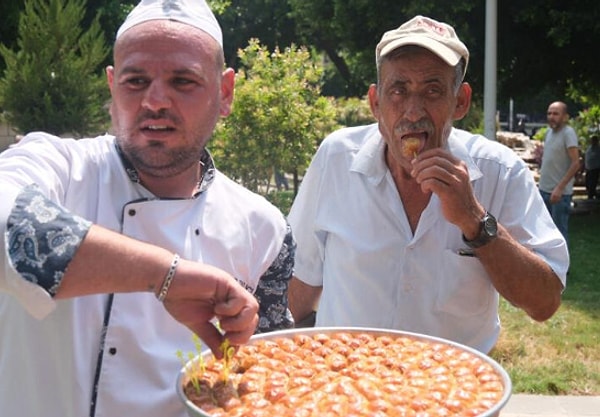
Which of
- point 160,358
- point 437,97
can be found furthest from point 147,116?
point 437,97

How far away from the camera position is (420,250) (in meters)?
2.72

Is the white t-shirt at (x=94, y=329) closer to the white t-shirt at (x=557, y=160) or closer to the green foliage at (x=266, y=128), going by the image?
the green foliage at (x=266, y=128)

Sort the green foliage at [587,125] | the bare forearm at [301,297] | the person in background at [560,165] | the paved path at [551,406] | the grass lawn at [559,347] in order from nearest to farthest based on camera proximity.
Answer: the bare forearm at [301,297], the paved path at [551,406], the grass lawn at [559,347], the person in background at [560,165], the green foliage at [587,125]

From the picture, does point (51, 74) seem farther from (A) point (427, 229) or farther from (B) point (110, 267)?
(B) point (110, 267)

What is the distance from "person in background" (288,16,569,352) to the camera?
8.50 ft

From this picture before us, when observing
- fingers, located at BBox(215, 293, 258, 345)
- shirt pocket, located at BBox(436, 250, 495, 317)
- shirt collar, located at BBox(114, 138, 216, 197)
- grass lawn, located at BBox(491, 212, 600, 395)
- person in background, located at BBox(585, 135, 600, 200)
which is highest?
shirt collar, located at BBox(114, 138, 216, 197)

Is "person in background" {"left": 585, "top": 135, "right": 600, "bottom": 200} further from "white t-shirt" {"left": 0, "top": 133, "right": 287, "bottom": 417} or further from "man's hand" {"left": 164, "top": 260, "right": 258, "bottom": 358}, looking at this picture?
"man's hand" {"left": 164, "top": 260, "right": 258, "bottom": 358}

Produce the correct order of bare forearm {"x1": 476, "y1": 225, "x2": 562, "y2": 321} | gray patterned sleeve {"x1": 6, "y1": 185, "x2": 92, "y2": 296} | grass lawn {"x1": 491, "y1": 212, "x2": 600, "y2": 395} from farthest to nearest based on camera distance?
grass lawn {"x1": 491, "y1": 212, "x2": 600, "y2": 395} → bare forearm {"x1": 476, "y1": 225, "x2": 562, "y2": 321} → gray patterned sleeve {"x1": 6, "y1": 185, "x2": 92, "y2": 296}

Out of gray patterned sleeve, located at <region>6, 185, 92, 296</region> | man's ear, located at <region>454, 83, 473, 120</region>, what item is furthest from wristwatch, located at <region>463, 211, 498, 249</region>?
gray patterned sleeve, located at <region>6, 185, 92, 296</region>

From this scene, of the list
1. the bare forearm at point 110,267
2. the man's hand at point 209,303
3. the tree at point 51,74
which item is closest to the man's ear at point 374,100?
the man's hand at point 209,303

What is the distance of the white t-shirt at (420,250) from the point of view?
2.67 m

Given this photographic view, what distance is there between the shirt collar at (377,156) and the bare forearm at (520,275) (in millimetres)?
424

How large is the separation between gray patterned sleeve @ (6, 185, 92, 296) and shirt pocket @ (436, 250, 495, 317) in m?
1.60

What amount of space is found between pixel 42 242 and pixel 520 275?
67.2 inches
